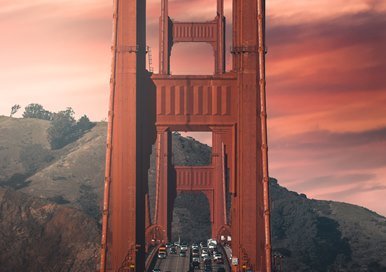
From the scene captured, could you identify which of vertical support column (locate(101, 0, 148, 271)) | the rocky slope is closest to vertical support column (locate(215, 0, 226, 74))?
vertical support column (locate(101, 0, 148, 271))

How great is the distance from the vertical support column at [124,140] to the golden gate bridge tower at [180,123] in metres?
0.05

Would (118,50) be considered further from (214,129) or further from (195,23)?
(195,23)

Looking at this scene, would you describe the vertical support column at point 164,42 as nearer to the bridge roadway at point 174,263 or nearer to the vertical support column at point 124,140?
the bridge roadway at point 174,263

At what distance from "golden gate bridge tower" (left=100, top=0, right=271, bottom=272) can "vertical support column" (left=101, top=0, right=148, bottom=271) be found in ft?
0.15

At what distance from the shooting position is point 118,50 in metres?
39.2

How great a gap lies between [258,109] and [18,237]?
12022 centimetres

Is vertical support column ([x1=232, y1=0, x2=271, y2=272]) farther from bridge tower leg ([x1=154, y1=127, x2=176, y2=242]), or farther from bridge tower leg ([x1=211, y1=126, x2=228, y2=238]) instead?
bridge tower leg ([x1=154, y1=127, x2=176, y2=242])

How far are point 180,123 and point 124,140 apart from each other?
3.40m

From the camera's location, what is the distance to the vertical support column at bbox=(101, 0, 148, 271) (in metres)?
39.0

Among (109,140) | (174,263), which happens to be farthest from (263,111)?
(174,263)

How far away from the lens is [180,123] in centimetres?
4119

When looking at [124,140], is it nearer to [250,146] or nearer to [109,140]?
[109,140]

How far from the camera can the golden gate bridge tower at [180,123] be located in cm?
3903

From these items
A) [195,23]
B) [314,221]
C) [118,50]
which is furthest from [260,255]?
[314,221]
